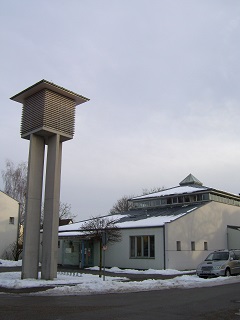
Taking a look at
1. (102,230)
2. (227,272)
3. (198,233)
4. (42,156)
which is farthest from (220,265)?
(42,156)

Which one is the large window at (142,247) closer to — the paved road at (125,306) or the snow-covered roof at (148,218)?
the snow-covered roof at (148,218)

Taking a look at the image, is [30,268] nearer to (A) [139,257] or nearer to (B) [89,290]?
(B) [89,290]

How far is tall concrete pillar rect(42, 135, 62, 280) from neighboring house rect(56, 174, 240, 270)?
11516 millimetres

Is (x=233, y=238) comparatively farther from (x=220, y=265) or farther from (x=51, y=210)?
(x=51, y=210)

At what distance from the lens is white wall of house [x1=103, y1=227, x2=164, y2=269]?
2945cm

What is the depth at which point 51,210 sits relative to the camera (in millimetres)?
20188

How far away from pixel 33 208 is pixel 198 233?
17256mm

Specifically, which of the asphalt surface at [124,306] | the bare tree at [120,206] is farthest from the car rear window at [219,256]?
the bare tree at [120,206]

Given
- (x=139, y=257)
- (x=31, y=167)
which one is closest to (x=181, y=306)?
(x=31, y=167)

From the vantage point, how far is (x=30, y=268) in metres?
19.5

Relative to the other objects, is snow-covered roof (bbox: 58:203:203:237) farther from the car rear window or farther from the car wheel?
the car wheel

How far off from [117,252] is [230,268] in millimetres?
11438

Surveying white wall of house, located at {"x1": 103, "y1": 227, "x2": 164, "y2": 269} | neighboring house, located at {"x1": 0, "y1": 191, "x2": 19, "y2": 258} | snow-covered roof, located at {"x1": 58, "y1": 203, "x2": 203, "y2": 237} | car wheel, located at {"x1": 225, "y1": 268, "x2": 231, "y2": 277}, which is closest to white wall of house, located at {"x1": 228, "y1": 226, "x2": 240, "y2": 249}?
snow-covered roof, located at {"x1": 58, "y1": 203, "x2": 203, "y2": 237}

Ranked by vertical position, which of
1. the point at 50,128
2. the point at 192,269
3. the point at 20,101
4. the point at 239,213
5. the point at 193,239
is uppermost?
the point at 20,101
